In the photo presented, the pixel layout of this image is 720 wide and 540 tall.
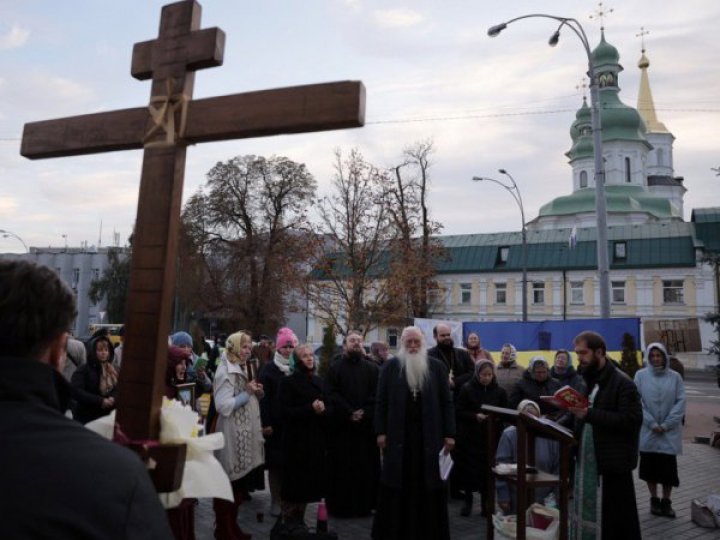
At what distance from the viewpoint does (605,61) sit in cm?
6309

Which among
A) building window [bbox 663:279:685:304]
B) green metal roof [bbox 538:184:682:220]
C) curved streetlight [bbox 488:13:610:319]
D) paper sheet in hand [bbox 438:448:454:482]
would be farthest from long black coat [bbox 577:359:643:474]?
green metal roof [bbox 538:184:682:220]

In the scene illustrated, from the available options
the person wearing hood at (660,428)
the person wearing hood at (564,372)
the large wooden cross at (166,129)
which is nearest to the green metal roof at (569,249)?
the person wearing hood at (564,372)

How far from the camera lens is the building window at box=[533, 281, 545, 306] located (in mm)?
45938

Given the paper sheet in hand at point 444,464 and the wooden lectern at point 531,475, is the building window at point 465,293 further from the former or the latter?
the wooden lectern at point 531,475

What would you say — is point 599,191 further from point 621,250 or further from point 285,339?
point 621,250

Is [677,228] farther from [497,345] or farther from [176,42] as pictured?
[176,42]

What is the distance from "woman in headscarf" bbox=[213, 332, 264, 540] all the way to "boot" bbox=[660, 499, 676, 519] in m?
4.64

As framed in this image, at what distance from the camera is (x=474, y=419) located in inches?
290

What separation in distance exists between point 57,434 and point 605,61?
71139 millimetres

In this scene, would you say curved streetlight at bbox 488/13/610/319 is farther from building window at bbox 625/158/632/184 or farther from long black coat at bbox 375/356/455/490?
building window at bbox 625/158/632/184

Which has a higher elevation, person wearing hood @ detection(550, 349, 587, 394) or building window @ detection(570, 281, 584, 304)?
building window @ detection(570, 281, 584, 304)

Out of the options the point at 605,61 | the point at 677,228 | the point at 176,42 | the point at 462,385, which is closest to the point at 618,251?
the point at 677,228

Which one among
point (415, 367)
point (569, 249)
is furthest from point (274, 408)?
point (569, 249)

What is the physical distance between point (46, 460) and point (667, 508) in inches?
290
